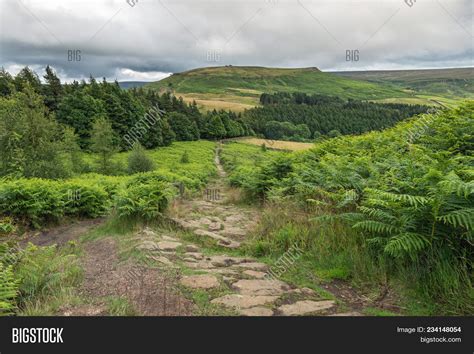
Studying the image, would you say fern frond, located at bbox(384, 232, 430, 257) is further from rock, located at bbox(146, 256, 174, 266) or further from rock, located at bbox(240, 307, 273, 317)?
rock, located at bbox(146, 256, 174, 266)

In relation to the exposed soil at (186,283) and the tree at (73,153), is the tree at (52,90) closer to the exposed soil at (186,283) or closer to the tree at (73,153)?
the tree at (73,153)

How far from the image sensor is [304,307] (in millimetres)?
3943

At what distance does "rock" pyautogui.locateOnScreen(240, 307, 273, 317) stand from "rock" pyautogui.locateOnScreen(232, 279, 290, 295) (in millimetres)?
458

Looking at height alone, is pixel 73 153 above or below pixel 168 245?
above

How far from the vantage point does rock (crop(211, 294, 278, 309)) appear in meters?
3.97

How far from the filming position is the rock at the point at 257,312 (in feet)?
12.3

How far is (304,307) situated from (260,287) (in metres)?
0.78

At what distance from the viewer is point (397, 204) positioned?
14.4ft

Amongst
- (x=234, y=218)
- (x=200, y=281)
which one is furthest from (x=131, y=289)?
(x=234, y=218)

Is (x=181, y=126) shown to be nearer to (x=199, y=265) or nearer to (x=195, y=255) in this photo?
(x=195, y=255)

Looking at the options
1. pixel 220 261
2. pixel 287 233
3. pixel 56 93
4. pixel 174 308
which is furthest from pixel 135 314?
pixel 56 93

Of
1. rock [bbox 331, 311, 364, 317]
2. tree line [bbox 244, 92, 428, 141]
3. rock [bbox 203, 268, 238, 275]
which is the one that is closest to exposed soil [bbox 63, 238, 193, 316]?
rock [bbox 203, 268, 238, 275]
